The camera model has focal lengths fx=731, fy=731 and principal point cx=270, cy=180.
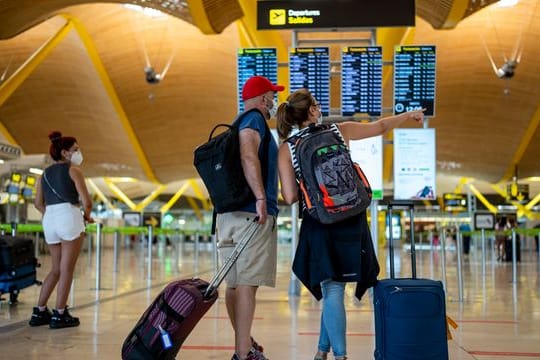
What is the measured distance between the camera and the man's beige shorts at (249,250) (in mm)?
4305

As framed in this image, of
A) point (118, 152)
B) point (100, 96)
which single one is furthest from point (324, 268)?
point (118, 152)

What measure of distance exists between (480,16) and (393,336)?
26.7 metres

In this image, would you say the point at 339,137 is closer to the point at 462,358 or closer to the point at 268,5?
the point at 462,358

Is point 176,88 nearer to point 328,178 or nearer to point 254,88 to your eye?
point 254,88

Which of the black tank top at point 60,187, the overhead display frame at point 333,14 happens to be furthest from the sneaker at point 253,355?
the overhead display frame at point 333,14

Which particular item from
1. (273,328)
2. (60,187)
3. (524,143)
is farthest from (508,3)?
(60,187)

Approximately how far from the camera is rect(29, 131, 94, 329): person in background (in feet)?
20.8

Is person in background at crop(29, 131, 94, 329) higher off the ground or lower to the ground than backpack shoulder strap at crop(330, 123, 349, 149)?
lower

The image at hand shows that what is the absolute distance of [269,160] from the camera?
4.47 metres

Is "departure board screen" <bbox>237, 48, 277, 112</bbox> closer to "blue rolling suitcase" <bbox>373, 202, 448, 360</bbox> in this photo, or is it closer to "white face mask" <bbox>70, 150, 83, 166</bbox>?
"white face mask" <bbox>70, 150, 83, 166</bbox>

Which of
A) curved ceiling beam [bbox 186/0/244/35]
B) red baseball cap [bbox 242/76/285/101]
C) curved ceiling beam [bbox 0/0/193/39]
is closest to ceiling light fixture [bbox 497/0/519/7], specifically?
curved ceiling beam [bbox 186/0/244/35]

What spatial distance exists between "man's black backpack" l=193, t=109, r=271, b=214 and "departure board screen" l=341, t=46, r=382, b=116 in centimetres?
669

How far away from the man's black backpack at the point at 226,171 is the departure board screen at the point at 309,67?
6729mm

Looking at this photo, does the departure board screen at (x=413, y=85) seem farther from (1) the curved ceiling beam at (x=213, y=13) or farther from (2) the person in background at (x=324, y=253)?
(2) the person in background at (x=324, y=253)
